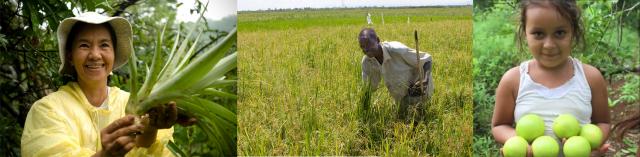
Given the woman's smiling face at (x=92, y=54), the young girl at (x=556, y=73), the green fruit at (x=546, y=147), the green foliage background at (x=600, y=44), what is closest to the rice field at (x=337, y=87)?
the green foliage background at (x=600, y=44)

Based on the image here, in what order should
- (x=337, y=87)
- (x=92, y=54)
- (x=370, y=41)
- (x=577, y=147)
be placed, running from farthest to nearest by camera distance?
(x=337, y=87) < (x=370, y=41) < (x=92, y=54) < (x=577, y=147)

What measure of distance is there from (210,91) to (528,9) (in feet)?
4.61

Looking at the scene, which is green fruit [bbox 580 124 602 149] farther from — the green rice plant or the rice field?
the green rice plant

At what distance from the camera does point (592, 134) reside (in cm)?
299

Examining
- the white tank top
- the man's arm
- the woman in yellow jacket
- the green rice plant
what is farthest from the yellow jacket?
the white tank top

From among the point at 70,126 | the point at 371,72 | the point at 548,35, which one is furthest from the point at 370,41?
the point at 70,126

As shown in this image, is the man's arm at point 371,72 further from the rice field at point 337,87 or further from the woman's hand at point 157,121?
the woman's hand at point 157,121

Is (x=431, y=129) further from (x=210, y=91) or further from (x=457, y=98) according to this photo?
(x=210, y=91)

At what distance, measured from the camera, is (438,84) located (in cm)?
352

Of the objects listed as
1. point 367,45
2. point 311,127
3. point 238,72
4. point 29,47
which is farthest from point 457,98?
point 29,47

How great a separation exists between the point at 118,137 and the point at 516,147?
1.60m

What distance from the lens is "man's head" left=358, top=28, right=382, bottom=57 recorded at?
353 cm

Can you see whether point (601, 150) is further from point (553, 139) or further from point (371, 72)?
point (371, 72)

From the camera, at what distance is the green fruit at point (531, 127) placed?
302 centimetres
